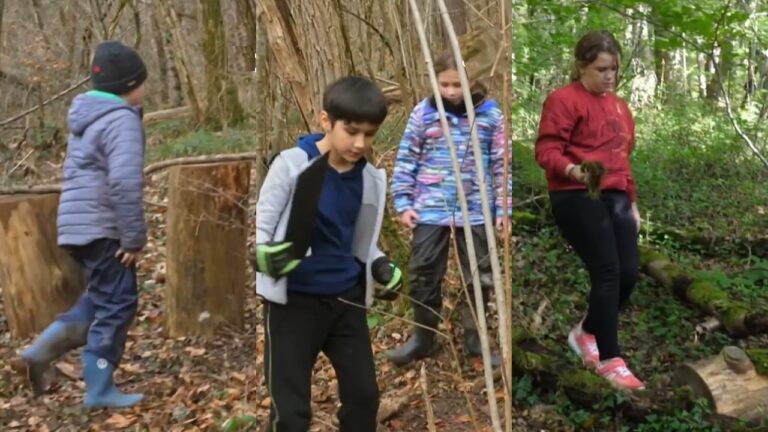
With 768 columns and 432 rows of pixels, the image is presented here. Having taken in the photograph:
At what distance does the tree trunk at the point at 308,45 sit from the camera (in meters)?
2.48

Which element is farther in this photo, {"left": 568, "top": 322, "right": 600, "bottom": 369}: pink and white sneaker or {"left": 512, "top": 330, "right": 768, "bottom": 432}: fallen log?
{"left": 568, "top": 322, "right": 600, "bottom": 369}: pink and white sneaker

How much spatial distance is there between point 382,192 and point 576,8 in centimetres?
179

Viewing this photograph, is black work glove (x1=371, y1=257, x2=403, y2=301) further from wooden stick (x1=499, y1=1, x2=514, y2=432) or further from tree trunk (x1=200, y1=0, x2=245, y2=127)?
tree trunk (x1=200, y1=0, x2=245, y2=127)

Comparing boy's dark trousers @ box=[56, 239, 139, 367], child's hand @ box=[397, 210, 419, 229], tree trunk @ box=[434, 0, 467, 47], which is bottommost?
boy's dark trousers @ box=[56, 239, 139, 367]

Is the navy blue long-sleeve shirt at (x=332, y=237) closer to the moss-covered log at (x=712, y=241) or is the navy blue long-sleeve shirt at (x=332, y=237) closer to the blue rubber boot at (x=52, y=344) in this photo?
the blue rubber boot at (x=52, y=344)

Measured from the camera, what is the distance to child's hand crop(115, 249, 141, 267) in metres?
2.71

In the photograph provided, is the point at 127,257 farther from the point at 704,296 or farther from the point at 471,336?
the point at 704,296

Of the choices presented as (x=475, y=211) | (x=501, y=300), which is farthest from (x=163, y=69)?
(x=501, y=300)

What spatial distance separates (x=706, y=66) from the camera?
378 cm

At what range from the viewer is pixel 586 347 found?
11.2 ft

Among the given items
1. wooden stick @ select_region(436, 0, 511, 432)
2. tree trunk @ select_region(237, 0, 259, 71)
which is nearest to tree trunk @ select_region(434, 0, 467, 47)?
wooden stick @ select_region(436, 0, 511, 432)

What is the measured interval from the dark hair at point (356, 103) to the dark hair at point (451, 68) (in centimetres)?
19

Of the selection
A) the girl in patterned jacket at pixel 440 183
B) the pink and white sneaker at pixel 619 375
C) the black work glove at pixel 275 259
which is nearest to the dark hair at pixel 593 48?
the girl in patterned jacket at pixel 440 183

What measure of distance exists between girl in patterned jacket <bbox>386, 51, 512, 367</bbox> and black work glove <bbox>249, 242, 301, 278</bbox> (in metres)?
0.37
